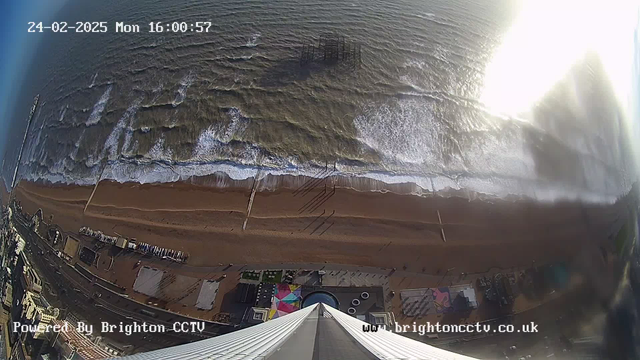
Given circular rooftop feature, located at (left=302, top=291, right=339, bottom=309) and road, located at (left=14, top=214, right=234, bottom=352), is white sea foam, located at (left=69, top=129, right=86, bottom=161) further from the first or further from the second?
circular rooftop feature, located at (left=302, top=291, right=339, bottom=309)

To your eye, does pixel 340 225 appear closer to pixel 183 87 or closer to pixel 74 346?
pixel 74 346

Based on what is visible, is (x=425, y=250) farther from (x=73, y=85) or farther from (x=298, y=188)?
(x=73, y=85)

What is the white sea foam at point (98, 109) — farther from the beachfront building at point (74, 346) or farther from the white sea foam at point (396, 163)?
the beachfront building at point (74, 346)

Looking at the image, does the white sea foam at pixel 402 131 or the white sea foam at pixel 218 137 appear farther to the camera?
the white sea foam at pixel 218 137

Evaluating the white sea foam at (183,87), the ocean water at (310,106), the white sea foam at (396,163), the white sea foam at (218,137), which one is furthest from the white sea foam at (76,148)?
the white sea foam at (218,137)

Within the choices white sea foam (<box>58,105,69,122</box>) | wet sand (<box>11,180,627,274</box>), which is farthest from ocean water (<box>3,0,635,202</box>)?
wet sand (<box>11,180,627,274</box>)

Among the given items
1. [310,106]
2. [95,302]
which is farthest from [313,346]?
[310,106]
